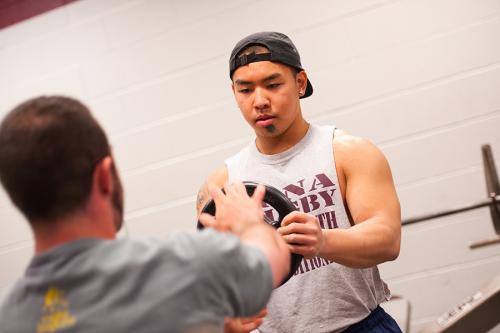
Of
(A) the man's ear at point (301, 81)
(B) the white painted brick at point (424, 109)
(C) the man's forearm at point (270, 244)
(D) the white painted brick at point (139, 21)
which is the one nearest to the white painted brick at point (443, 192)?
(B) the white painted brick at point (424, 109)

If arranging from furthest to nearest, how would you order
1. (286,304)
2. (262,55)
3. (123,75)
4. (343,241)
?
1. (123,75)
2. (262,55)
3. (286,304)
4. (343,241)

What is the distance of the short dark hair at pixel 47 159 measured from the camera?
3.56 feet

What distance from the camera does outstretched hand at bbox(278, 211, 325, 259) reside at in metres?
1.68

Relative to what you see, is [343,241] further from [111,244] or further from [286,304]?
[111,244]

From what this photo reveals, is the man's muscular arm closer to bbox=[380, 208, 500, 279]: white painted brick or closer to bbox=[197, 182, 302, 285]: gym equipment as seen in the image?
bbox=[197, 182, 302, 285]: gym equipment

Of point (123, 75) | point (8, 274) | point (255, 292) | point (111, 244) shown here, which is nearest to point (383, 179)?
point (255, 292)

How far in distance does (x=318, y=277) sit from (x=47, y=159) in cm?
127

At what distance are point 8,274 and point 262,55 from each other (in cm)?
280

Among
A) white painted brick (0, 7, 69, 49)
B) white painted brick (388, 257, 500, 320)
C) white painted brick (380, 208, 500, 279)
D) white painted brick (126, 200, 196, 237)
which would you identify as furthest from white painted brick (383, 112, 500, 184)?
white painted brick (0, 7, 69, 49)

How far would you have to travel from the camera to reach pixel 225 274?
1.06m

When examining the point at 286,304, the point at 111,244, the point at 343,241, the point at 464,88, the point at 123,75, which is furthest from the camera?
the point at 123,75

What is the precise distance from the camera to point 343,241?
1.87m

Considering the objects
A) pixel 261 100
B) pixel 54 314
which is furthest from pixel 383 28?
pixel 54 314

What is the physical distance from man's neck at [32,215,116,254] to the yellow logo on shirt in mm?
88
